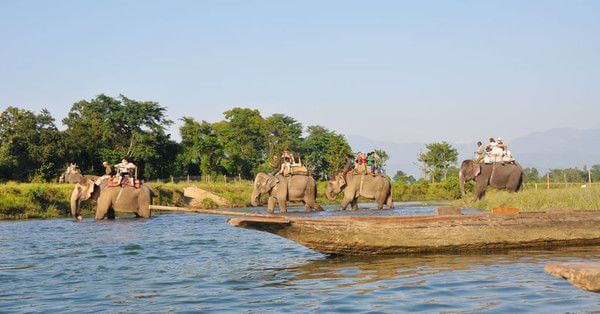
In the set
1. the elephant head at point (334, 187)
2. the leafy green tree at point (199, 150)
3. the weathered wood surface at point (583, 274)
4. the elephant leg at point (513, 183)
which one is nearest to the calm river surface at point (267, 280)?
the weathered wood surface at point (583, 274)

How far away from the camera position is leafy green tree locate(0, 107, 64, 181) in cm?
5056

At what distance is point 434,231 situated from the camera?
38.1 ft

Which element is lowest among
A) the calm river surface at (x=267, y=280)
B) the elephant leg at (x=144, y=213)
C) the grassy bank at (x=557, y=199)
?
the calm river surface at (x=267, y=280)

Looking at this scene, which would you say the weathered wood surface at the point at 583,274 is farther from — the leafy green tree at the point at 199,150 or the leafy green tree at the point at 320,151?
the leafy green tree at the point at 320,151

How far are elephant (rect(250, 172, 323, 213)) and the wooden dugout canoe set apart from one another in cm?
1390

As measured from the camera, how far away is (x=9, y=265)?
1190 cm

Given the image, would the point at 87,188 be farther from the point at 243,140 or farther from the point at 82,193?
the point at 243,140

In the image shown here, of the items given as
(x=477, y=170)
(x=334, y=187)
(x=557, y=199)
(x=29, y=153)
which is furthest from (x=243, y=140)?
(x=557, y=199)

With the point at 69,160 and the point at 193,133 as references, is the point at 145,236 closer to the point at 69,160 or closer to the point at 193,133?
the point at 69,160

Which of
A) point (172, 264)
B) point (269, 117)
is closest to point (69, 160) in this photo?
point (269, 117)

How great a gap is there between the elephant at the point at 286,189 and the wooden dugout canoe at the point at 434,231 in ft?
45.6

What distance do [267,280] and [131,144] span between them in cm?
5317

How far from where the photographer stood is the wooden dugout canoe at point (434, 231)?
1095 centimetres

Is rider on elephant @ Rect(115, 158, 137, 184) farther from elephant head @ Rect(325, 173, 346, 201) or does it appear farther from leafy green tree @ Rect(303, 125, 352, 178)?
leafy green tree @ Rect(303, 125, 352, 178)
